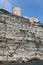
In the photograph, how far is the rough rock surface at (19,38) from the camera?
320 inches

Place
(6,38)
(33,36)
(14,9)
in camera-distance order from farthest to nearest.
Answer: (14,9), (33,36), (6,38)

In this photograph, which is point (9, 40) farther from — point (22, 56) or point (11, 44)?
point (22, 56)

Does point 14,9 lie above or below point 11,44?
above

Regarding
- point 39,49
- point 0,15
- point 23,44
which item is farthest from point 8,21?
point 39,49

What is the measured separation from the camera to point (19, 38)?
8.41 metres

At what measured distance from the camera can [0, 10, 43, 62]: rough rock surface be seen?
814 cm

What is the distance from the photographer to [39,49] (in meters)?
8.81

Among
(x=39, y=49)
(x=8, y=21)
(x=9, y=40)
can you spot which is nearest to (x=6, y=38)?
(x=9, y=40)

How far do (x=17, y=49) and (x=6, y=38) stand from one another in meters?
0.56

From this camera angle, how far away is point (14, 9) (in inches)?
373

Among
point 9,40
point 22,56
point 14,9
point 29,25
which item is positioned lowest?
point 22,56

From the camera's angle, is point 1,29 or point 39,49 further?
point 39,49

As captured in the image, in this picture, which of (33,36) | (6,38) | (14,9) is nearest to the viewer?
(6,38)

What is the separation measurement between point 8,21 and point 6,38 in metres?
0.67
